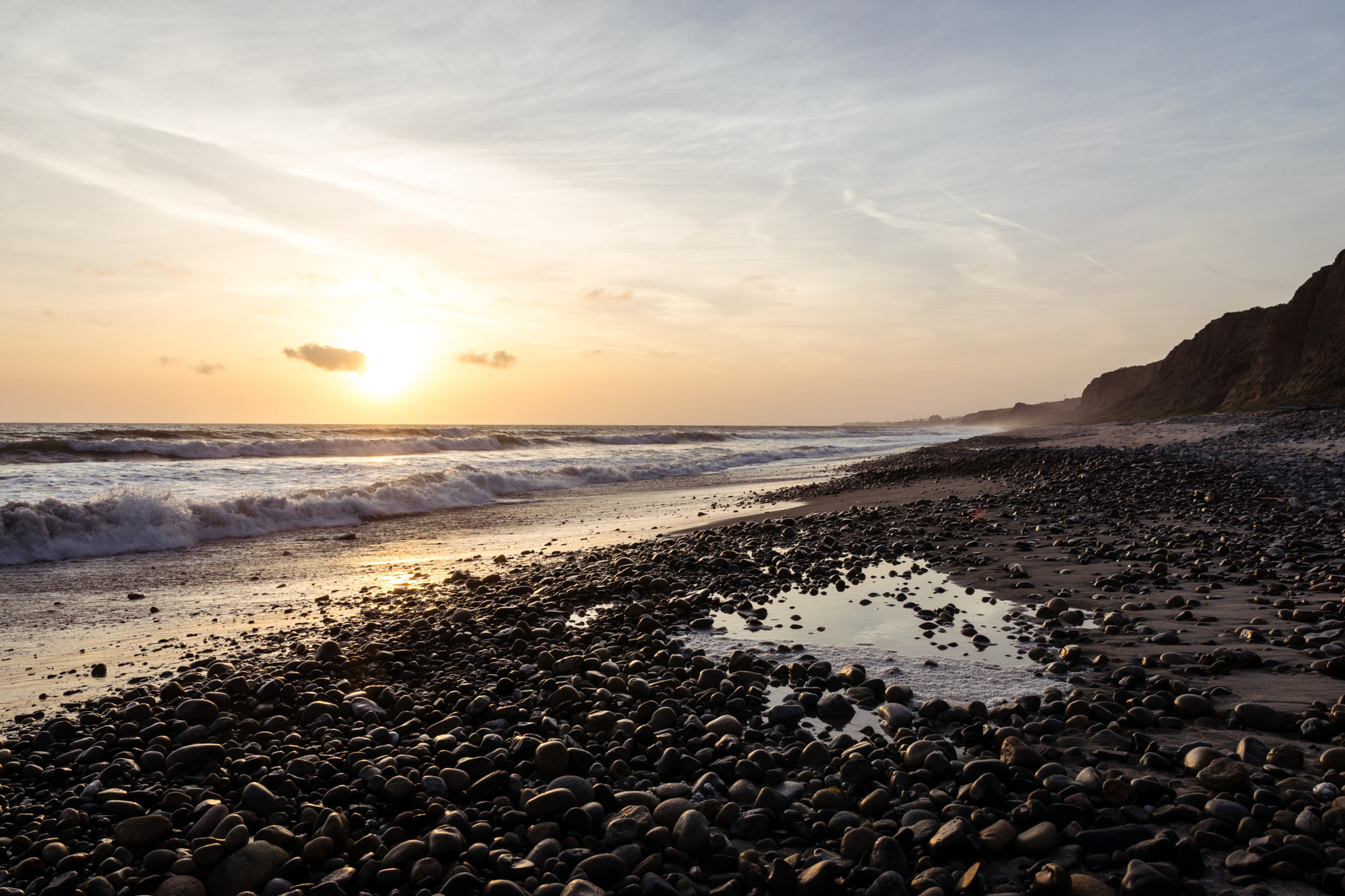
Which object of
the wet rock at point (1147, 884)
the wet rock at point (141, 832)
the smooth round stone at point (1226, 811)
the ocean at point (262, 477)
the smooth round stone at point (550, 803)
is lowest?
the wet rock at point (141, 832)

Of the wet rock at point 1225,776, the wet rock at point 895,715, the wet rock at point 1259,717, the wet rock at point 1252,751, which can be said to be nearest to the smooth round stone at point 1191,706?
the wet rock at point 1259,717

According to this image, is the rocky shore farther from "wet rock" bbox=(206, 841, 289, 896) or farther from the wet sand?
the wet sand

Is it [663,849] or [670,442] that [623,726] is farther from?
[670,442]

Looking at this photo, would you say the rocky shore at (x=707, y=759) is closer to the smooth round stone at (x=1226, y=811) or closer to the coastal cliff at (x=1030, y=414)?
the smooth round stone at (x=1226, y=811)

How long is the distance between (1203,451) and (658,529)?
19.9 m

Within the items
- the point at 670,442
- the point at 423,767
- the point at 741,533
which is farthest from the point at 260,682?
the point at 670,442

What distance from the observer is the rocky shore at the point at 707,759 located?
293 cm

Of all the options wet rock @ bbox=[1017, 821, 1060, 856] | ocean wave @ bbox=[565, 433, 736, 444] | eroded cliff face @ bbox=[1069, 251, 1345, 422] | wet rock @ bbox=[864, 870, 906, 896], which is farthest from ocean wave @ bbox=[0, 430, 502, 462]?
eroded cliff face @ bbox=[1069, 251, 1345, 422]

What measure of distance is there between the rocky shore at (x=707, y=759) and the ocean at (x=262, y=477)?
28.5 feet

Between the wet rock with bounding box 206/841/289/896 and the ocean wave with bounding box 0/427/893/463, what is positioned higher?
the ocean wave with bounding box 0/427/893/463

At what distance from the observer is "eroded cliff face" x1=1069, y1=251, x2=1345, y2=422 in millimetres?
48406

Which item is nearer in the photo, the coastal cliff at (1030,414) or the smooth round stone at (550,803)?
the smooth round stone at (550,803)

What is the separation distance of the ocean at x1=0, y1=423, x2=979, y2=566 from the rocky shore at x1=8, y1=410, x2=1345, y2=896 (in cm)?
870

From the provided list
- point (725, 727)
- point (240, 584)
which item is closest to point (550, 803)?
point (725, 727)
